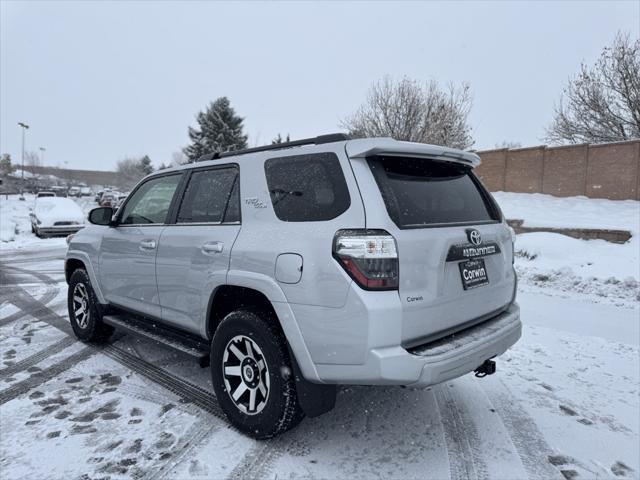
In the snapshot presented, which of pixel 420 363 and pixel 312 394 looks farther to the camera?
pixel 312 394

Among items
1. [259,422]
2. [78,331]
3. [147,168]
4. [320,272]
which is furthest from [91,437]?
[147,168]

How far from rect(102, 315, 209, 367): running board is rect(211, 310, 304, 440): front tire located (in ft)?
0.81

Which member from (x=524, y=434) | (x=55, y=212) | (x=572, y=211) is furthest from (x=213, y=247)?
(x=55, y=212)

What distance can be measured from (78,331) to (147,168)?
7009 cm

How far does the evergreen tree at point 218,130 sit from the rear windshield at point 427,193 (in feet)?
118

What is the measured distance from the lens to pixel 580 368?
171 inches

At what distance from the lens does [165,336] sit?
374 cm

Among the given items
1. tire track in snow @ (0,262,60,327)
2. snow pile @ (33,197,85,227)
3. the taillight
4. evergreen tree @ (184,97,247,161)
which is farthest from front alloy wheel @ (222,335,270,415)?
evergreen tree @ (184,97,247,161)

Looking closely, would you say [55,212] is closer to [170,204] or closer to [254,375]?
[170,204]

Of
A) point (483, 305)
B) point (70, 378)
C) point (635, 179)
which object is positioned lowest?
point (70, 378)

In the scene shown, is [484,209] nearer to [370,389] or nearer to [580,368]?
[370,389]

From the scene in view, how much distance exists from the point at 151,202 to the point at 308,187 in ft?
6.68

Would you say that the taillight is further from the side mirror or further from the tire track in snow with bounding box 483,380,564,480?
the side mirror

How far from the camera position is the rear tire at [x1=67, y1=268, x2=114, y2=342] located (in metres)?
4.73
